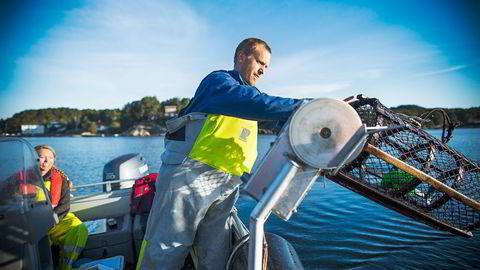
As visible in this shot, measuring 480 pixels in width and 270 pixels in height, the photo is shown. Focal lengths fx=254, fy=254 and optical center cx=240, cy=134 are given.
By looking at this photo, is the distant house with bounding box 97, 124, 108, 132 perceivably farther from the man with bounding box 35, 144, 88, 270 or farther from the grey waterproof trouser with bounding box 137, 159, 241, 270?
the grey waterproof trouser with bounding box 137, 159, 241, 270

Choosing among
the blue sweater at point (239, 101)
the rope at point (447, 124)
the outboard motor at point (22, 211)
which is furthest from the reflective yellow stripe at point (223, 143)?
the rope at point (447, 124)

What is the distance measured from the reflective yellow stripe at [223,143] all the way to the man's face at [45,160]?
10.7ft

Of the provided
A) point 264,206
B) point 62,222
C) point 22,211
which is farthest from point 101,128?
point 264,206

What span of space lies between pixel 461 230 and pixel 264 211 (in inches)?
103

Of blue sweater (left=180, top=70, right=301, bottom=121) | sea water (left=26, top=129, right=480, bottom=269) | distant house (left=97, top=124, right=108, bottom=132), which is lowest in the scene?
distant house (left=97, top=124, right=108, bottom=132)

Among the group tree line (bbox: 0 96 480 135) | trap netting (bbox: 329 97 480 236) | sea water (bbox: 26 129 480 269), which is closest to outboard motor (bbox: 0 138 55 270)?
trap netting (bbox: 329 97 480 236)

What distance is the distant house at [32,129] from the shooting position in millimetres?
112938

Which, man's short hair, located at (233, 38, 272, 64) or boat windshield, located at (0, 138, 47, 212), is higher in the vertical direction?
man's short hair, located at (233, 38, 272, 64)

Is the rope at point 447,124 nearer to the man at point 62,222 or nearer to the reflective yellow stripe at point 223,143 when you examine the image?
the reflective yellow stripe at point 223,143

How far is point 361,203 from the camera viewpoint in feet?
29.2

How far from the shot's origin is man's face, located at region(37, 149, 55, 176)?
3873mm

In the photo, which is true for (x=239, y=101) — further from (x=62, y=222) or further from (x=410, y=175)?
(x=62, y=222)

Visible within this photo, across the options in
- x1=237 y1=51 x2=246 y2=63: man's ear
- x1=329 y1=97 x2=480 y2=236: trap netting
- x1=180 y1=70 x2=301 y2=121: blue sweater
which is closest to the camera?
x1=180 y1=70 x2=301 y2=121: blue sweater

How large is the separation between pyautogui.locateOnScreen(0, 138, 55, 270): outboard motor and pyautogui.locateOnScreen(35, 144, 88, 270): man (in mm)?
Answer: 1148
